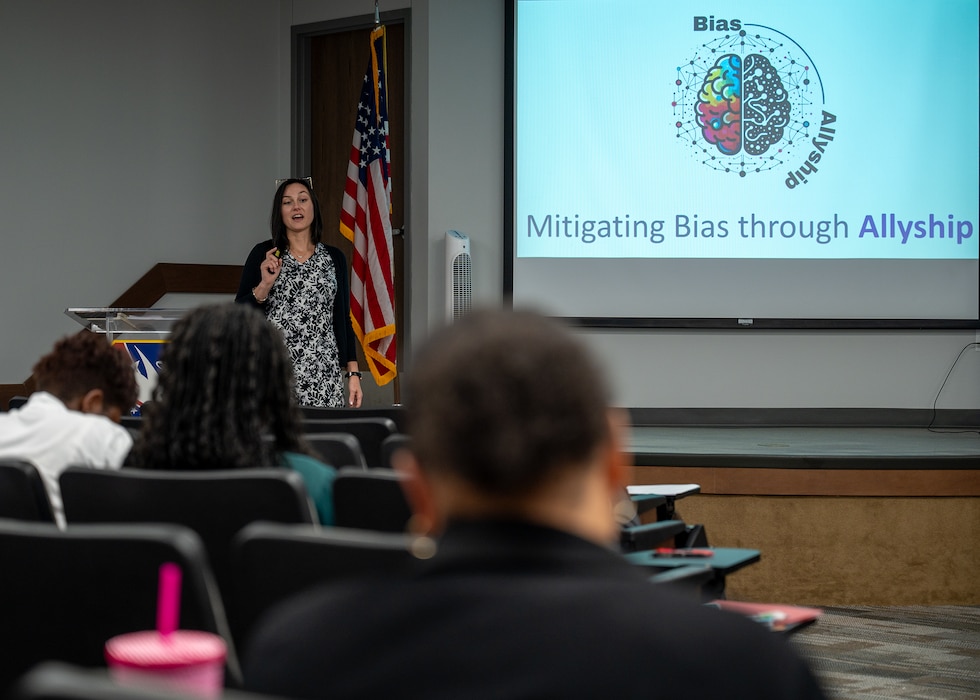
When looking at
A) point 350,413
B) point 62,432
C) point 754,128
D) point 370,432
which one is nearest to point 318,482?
point 62,432

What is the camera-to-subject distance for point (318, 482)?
2139 millimetres

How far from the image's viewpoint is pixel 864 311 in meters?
6.58

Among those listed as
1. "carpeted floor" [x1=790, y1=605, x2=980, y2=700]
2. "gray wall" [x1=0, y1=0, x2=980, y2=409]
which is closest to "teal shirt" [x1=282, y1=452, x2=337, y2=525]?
"carpeted floor" [x1=790, y1=605, x2=980, y2=700]

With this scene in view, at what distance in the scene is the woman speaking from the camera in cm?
482

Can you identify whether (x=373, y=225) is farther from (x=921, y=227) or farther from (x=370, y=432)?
(x=370, y=432)

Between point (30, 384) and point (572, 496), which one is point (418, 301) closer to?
point (30, 384)

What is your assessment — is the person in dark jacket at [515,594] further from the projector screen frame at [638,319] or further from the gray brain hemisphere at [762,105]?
the gray brain hemisphere at [762,105]

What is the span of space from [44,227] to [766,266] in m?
4.30

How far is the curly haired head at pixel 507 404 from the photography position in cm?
80

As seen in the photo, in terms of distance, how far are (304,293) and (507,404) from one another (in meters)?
4.11

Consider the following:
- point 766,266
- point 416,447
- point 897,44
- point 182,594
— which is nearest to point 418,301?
point 766,266

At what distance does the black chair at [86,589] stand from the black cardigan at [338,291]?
3.48 metres

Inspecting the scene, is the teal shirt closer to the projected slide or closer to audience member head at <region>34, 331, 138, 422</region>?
audience member head at <region>34, 331, 138, 422</region>

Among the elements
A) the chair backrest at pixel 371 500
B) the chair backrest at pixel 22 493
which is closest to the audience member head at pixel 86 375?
the chair backrest at pixel 22 493
